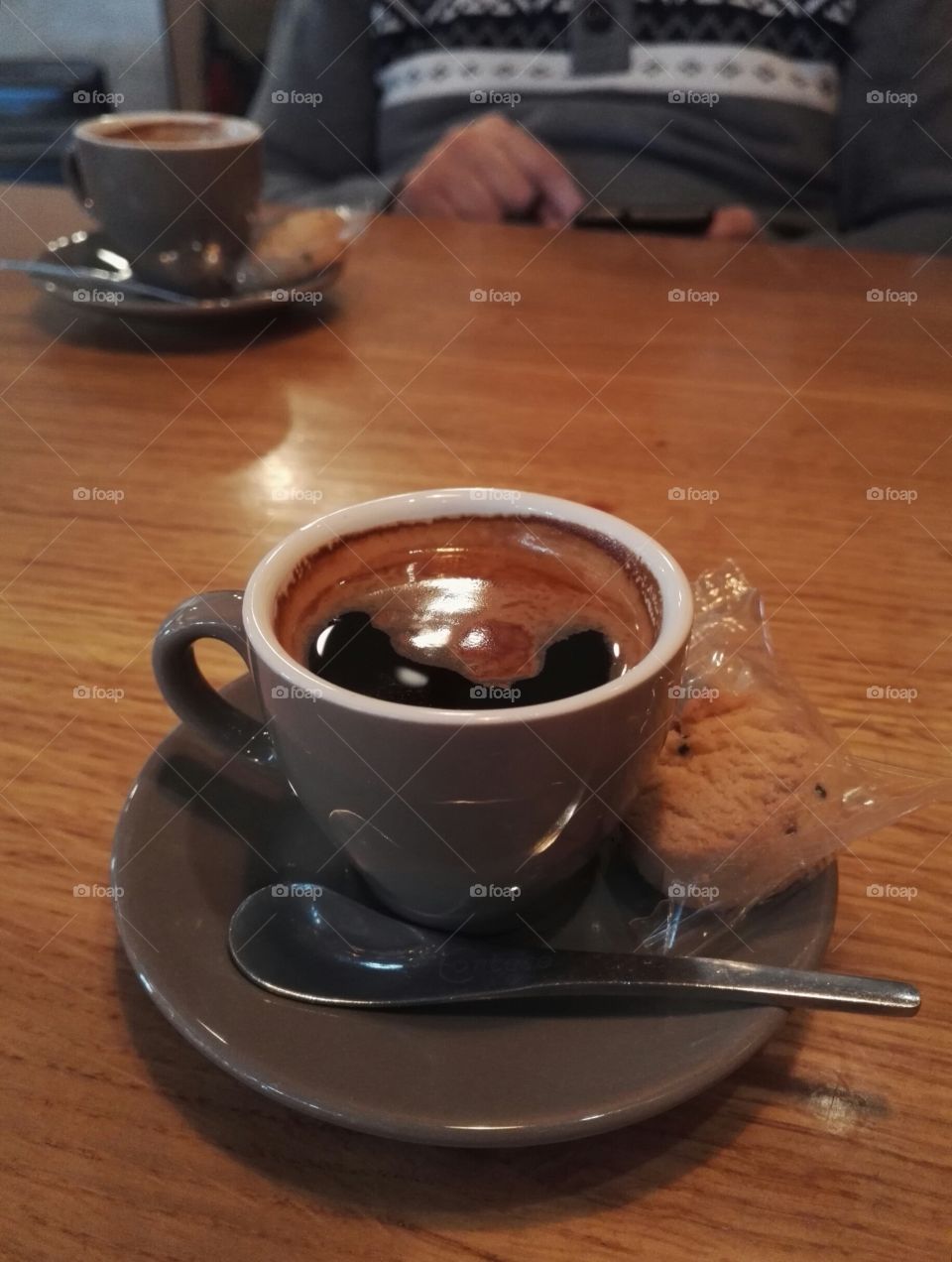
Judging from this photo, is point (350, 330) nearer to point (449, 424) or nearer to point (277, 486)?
point (449, 424)

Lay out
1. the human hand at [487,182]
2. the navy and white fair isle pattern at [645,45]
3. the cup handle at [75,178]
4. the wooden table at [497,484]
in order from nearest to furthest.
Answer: the wooden table at [497,484]
the cup handle at [75,178]
the human hand at [487,182]
the navy and white fair isle pattern at [645,45]

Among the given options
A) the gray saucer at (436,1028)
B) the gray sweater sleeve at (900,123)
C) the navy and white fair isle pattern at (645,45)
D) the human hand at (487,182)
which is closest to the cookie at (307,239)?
the human hand at (487,182)

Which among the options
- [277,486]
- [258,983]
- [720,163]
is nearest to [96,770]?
[258,983]

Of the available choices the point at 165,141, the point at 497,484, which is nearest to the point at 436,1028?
the point at 497,484

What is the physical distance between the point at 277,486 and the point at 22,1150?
2.19 ft

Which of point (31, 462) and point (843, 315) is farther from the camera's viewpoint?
point (843, 315)

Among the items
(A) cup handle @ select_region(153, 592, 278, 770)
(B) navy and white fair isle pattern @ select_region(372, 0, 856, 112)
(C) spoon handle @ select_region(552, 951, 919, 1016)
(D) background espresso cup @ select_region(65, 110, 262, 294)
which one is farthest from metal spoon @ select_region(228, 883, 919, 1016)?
(B) navy and white fair isle pattern @ select_region(372, 0, 856, 112)

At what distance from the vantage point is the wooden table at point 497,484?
0.42 m

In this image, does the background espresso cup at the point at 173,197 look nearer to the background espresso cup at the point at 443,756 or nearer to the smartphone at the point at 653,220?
the smartphone at the point at 653,220

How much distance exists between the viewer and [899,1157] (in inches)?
17.3

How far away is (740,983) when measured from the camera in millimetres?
460

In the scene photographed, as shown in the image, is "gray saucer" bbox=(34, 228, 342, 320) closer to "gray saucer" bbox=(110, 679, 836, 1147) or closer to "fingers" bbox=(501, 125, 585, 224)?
"fingers" bbox=(501, 125, 585, 224)

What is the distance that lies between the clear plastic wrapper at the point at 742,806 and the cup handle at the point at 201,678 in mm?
232

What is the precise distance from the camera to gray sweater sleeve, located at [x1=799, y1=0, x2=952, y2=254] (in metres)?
1.91
